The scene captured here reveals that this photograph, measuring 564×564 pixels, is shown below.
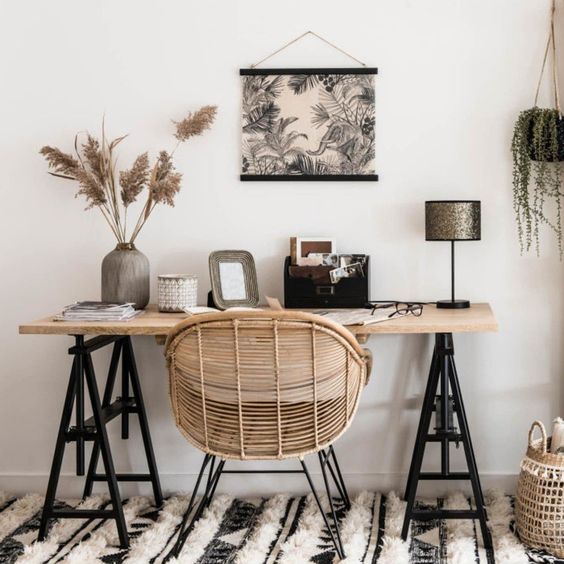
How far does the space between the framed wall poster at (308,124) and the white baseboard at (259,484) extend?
1.19 meters

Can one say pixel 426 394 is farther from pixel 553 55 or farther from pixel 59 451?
pixel 553 55

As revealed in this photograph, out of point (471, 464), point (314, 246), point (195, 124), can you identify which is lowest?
point (471, 464)

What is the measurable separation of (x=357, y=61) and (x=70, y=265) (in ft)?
4.55

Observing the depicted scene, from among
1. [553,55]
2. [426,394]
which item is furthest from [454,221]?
[553,55]

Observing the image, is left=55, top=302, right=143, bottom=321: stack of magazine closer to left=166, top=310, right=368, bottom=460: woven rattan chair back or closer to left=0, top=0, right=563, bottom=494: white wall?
left=166, top=310, right=368, bottom=460: woven rattan chair back

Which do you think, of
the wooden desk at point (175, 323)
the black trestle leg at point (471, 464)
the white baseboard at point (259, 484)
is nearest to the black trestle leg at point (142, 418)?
the white baseboard at point (259, 484)

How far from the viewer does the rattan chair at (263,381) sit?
245 cm

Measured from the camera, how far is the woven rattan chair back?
245cm

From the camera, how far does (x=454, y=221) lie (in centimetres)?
307

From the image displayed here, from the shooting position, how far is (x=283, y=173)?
130 inches

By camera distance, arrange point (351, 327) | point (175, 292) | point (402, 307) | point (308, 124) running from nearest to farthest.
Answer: point (351, 327), point (175, 292), point (402, 307), point (308, 124)

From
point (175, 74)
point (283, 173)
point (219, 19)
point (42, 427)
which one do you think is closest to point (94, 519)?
point (42, 427)

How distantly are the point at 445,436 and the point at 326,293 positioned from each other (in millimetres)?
666

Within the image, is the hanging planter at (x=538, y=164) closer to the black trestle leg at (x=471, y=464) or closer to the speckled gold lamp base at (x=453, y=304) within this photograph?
the speckled gold lamp base at (x=453, y=304)
